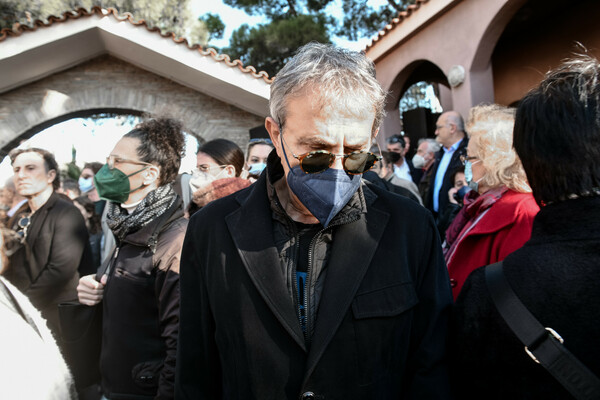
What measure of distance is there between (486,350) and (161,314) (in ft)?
4.81

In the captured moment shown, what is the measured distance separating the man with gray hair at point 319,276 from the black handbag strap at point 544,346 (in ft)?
0.85

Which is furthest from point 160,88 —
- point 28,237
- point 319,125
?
point 319,125

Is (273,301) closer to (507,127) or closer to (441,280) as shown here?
(441,280)

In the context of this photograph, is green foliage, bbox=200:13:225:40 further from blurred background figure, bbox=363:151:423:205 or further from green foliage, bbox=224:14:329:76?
blurred background figure, bbox=363:151:423:205

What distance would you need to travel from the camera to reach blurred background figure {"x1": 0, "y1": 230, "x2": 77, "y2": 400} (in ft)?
3.75

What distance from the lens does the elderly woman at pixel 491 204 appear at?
239 cm

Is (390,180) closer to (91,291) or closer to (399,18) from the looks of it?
(91,291)

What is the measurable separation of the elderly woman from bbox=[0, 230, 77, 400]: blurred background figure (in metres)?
1.91

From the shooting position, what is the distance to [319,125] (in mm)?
1598

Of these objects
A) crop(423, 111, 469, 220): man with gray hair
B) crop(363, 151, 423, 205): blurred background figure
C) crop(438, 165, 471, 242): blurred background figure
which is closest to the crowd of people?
crop(363, 151, 423, 205): blurred background figure

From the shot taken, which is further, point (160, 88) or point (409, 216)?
point (160, 88)

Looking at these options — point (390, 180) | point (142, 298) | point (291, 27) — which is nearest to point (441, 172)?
point (390, 180)

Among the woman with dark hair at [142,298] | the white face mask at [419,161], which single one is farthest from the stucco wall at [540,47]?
the woman with dark hair at [142,298]

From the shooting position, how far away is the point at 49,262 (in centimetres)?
391
